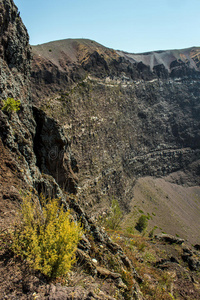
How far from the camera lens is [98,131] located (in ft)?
188

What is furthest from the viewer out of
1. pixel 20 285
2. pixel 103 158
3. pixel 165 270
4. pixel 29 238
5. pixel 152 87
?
pixel 152 87

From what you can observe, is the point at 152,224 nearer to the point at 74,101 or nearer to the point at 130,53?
the point at 74,101

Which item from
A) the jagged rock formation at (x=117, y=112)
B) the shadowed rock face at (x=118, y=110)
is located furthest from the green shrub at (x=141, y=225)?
the shadowed rock face at (x=118, y=110)

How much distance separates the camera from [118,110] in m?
69.1

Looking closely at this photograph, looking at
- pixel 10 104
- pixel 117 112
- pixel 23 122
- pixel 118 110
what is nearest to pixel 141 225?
pixel 117 112

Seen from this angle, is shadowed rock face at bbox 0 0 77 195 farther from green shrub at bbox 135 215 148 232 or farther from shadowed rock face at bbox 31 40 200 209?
green shrub at bbox 135 215 148 232

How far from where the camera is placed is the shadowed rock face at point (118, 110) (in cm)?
5009

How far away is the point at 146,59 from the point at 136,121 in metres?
54.6

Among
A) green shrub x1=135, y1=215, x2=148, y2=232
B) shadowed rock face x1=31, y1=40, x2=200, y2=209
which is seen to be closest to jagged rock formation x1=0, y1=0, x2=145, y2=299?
shadowed rock face x1=31, y1=40, x2=200, y2=209

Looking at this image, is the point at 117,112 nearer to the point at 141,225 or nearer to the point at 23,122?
the point at 141,225

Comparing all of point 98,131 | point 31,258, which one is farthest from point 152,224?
point 31,258

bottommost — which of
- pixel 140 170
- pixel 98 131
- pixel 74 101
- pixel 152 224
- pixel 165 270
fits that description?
pixel 152 224

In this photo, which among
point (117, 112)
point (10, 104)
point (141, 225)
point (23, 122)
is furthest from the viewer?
point (117, 112)

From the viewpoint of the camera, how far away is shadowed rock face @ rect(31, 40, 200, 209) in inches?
1972
